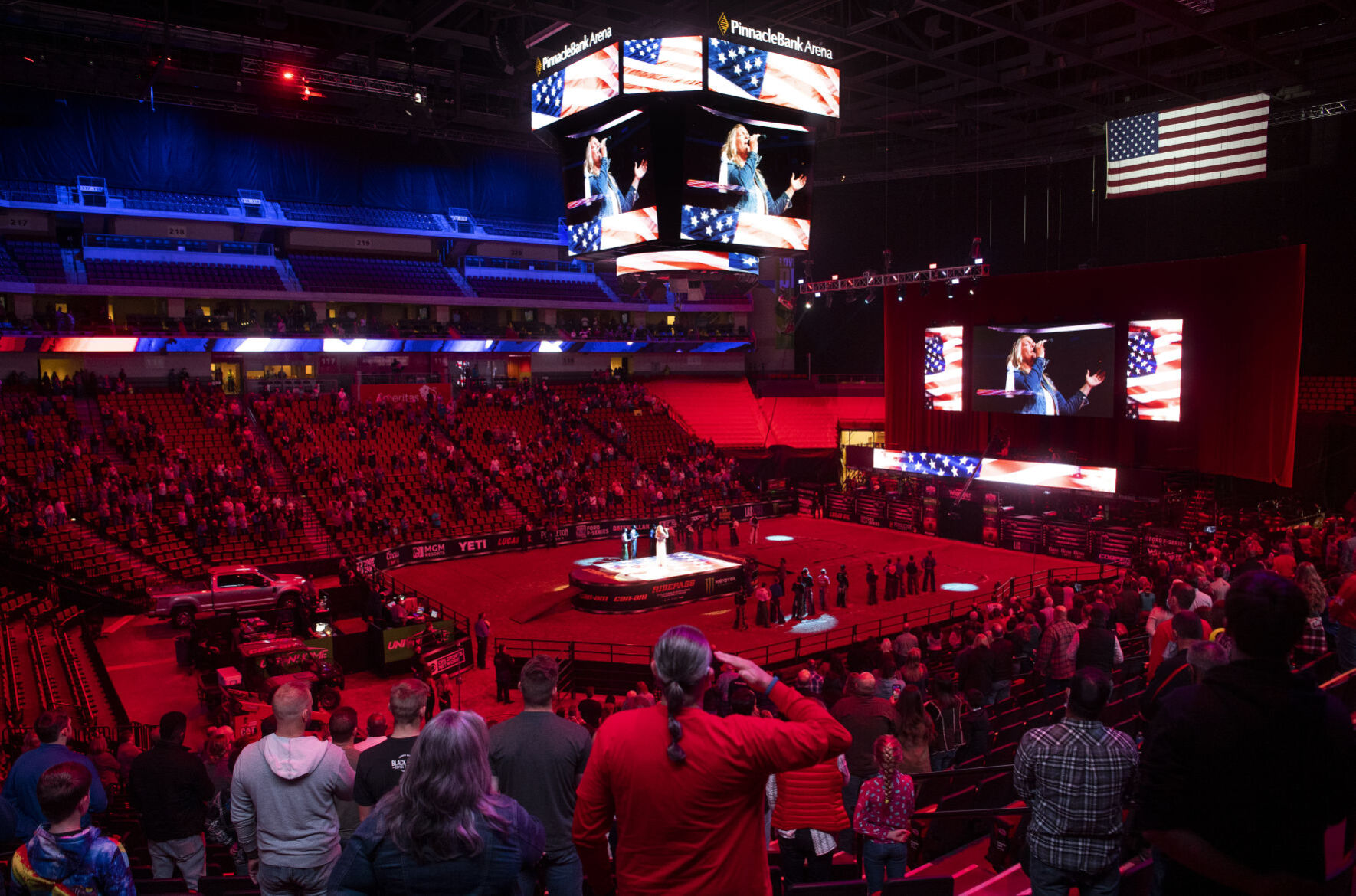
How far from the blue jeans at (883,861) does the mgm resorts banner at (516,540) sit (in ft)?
71.1

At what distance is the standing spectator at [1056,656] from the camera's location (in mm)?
11195

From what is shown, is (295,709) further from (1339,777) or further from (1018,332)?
(1018,332)

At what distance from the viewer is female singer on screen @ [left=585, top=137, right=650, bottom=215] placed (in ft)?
48.2

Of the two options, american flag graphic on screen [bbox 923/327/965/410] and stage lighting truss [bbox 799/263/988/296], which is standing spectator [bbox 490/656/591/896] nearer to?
stage lighting truss [bbox 799/263/988/296]

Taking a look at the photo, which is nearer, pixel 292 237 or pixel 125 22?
pixel 125 22

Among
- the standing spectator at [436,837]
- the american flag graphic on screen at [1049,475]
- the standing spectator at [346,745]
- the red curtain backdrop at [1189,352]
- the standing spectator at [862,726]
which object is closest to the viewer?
the standing spectator at [436,837]

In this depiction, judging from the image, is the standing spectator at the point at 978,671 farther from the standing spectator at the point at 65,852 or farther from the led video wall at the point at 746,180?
the standing spectator at the point at 65,852

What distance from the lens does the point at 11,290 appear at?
30156 mm

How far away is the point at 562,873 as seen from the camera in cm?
373

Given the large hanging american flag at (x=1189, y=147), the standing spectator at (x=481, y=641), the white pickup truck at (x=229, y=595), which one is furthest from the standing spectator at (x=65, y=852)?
the large hanging american flag at (x=1189, y=147)

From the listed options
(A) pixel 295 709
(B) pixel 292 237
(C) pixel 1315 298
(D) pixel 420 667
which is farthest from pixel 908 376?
(A) pixel 295 709

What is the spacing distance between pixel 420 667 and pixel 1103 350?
2192 cm

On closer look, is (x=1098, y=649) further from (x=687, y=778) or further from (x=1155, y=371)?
(x=1155, y=371)

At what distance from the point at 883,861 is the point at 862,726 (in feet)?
2.76
